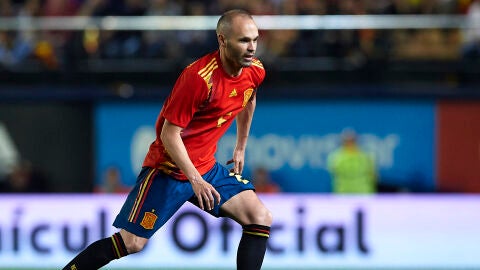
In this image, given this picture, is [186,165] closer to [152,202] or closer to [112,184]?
[152,202]

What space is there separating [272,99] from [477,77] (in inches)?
96.5

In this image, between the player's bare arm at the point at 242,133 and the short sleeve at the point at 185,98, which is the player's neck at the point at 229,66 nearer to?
the short sleeve at the point at 185,98

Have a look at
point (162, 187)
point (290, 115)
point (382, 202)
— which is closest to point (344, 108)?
point (290, 115)

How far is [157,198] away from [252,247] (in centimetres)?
62

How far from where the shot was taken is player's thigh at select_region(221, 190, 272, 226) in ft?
19.5

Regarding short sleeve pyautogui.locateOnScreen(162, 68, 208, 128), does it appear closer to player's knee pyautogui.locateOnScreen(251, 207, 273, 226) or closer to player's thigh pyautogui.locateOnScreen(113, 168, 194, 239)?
player's thigh pyautogui.locateOnScreen(113, 168, 194, 239)

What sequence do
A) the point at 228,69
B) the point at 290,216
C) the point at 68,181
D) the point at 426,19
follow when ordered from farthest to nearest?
the point at 68,181, the point at 426,19, the point at 290,216, the point at 228,69

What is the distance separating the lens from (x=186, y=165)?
5.59m

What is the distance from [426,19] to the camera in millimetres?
11922

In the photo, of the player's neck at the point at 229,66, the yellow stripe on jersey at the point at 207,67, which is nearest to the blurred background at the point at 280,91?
the player's neck at the point at 229,66

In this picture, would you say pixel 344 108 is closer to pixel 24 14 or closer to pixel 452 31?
pixel 452 31

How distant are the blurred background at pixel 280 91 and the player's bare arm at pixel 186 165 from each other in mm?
6137

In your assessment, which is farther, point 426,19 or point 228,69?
point 426,19

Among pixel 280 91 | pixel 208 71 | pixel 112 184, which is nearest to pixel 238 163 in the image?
pixel 208 71
